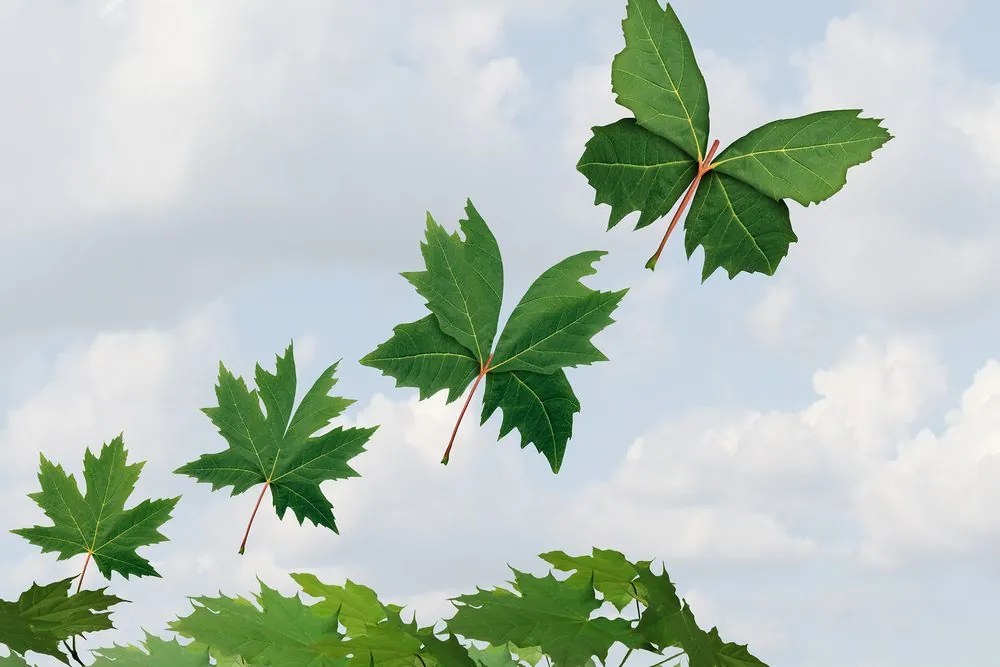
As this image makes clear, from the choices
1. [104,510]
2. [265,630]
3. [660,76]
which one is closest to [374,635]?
[265,630]

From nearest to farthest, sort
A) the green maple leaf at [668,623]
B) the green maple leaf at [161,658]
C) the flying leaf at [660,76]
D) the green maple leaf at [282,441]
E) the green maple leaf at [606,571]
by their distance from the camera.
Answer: the green maple leaf at [668,623], the green maple leaf at [161,658], the green maple leaf at [606,571], the flying leaf at [660,76], the green maple leaf at [282,441]

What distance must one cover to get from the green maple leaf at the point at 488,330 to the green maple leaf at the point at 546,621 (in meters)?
0.48

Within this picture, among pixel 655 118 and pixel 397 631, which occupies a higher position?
pixel 655 118

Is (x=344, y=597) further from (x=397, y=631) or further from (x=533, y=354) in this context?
(x=533, y=354)

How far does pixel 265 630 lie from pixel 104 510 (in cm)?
60

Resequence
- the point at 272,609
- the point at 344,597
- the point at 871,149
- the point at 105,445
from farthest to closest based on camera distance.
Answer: the point at 105,445
the point at 871,149
the point at 344,597
the point at 272,609

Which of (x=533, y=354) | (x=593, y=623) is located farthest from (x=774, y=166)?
(x=593, y=623)

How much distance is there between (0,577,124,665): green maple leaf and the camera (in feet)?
4.57

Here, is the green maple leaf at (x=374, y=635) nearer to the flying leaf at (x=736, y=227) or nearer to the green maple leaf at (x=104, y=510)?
the green maple leaf at (x=104, y=510)

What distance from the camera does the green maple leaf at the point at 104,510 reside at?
1834mm

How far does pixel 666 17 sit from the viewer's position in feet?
5.60

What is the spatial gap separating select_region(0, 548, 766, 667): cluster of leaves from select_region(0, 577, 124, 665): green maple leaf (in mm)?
60

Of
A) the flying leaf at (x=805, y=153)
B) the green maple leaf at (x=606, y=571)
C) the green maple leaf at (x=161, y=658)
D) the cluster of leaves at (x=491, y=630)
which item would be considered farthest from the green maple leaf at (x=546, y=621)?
the flying leaf at (x=805, y=153)

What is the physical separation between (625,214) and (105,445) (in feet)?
3.60
